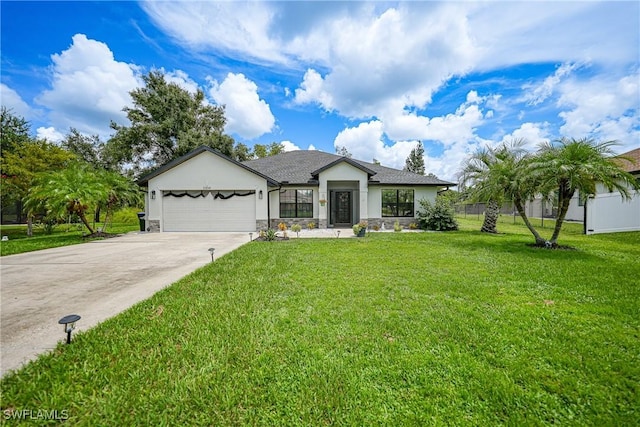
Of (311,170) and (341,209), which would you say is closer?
(341,209)

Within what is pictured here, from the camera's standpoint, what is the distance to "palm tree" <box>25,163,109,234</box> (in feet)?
34.4

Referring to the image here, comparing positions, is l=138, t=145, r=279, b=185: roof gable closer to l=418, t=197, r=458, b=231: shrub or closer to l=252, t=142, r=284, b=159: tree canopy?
l=418, t=197, r=458, b=231: shrub

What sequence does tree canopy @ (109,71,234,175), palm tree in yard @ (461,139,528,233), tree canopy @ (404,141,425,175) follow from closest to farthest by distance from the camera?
palm tree in yard @ (461,139,528,233) → tree canopy @ (109,71,234,175) → tree canopy @ (404,141,425,175)

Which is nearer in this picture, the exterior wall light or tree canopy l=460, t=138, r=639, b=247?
the exterior wall light

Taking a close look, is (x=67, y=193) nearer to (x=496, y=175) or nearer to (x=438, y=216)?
(x=496, y=175)

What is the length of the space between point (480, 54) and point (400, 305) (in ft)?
42.7

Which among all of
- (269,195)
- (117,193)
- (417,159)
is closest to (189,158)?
(117,193)

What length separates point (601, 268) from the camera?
595 centimetres

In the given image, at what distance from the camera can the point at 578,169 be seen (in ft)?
24.4

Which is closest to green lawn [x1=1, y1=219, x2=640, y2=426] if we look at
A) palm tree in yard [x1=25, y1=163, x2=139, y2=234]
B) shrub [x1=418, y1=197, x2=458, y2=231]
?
shrub [x1=418, y1=197, x2=458, y2=231]

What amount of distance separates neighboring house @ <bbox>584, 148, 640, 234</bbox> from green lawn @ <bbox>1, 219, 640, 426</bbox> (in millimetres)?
10167

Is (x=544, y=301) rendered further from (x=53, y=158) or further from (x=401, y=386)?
(x=53, y=158)

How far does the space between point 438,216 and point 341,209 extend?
571 cm

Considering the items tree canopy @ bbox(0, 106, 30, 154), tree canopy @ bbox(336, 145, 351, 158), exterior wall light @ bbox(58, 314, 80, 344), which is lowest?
exterior wall light @ bbox(58, 314, 80, 344)
